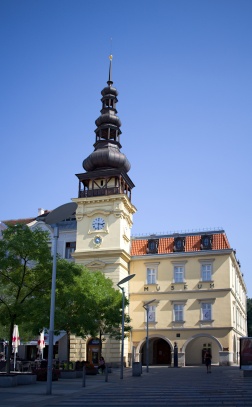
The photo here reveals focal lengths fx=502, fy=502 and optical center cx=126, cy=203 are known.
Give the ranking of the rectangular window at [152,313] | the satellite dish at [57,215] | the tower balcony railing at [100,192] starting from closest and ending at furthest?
the satellite dish at [57,215]
the rectangular window at [152,313]
the tower balcony railing at [100,192]

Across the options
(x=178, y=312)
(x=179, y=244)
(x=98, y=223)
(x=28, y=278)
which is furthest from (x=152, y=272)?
(x=28, y=278)

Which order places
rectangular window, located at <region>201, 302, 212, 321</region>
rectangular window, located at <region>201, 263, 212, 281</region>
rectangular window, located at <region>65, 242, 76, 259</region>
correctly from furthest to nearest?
rectangular window, located at <region>65, 242, 76, 259</region> → rectangular window, located at <region>201, 263, 212, 281</region> → rectangular window, located at <region>201, 302, 212, 321</region>

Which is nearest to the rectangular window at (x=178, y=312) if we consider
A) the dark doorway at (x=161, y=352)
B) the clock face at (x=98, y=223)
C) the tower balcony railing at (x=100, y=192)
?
the dark doorway at (x=161, y=352)

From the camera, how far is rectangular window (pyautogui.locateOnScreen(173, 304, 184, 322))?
52844 millimetres

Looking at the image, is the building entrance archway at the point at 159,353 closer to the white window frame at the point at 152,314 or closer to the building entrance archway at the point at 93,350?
the white window frame at the point at 152,314

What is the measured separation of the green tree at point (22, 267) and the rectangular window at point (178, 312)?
26786mm

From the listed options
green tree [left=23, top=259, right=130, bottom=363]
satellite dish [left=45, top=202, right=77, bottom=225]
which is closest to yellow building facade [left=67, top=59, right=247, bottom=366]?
green tree [left=23, top=259, right=130, bottom=363]

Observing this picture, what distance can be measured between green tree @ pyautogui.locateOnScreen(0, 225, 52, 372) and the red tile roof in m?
28.5

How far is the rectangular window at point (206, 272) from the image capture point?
5306 centimetres

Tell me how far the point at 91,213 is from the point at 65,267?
87.9 ft

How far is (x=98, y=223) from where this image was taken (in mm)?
55594

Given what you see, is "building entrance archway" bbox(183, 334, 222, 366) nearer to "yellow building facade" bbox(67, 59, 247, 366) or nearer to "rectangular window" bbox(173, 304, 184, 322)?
"yellow building facade" bbox(67, 59, 247, 366)

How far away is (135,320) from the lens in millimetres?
54219

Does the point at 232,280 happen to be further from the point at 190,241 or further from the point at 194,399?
the point at 194,399
